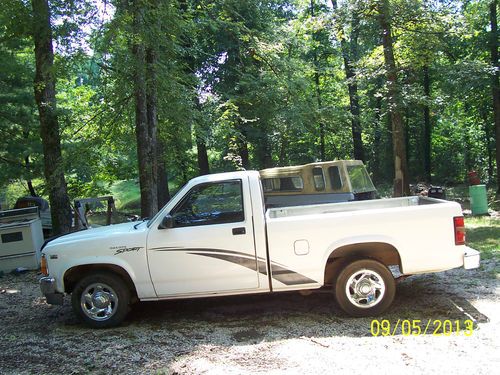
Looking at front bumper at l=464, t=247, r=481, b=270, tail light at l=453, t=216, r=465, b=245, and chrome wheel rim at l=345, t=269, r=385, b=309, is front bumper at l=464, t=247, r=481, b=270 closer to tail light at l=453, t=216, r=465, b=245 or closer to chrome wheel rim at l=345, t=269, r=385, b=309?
tail light at l=453, t=216, r=465, b=245

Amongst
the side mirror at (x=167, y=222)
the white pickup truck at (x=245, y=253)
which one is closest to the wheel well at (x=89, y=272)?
the white pickup truck at (x=245, y=253)

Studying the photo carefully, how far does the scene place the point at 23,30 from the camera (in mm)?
10594

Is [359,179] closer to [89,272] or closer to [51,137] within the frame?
[51,137]

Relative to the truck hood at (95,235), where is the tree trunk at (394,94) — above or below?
above

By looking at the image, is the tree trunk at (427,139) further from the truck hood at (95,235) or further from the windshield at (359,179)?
the truck hood at (95,235)

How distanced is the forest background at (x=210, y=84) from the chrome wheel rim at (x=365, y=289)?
5.47m

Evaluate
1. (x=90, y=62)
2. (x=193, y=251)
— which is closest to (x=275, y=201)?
(x=90, y=62)

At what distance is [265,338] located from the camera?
516cm

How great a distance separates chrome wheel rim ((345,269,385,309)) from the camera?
559 cm

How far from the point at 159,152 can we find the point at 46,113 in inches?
112

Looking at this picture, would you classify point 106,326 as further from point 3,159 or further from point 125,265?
point 3,159

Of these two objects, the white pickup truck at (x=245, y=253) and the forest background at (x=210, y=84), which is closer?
the white pickup truck at (x=245, y=253)

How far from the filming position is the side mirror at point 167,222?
5.67 metres

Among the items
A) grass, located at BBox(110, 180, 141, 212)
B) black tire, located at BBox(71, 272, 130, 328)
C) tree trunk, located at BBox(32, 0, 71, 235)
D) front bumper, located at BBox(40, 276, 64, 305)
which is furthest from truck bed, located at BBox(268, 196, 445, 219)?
grass, located at BBox(110, 180, 141, 212)
